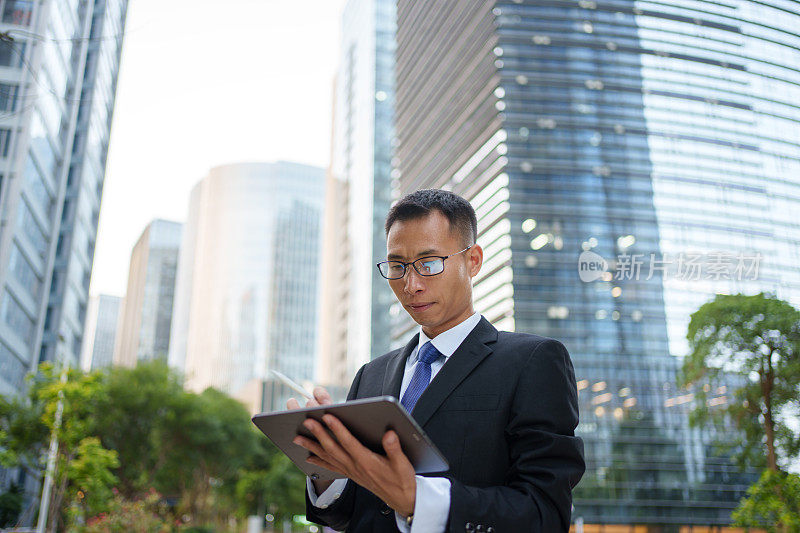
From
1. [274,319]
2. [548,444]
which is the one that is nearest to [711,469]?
[548,444]

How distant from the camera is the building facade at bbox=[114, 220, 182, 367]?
84.9 m

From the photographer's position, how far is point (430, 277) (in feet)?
5.34

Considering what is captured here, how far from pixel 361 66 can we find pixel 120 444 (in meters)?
42.9

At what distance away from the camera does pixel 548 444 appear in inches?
52.7

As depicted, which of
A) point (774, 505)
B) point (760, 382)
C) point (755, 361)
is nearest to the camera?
point (774, 505)

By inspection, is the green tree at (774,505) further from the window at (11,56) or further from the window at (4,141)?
the window at (4,141)

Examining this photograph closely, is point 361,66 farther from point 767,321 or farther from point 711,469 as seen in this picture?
point 767,321

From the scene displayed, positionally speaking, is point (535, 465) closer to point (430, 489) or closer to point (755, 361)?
point (430, 489)

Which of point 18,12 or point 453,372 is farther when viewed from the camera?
point 18,12

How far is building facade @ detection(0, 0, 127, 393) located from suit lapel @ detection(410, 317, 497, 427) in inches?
538

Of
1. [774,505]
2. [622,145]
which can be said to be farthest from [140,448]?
[774,505]

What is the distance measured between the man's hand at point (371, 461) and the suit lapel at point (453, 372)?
0.24 metres

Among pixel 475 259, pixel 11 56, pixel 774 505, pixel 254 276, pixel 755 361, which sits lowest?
pixel 774 505

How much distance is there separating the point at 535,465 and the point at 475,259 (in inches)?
24.4
